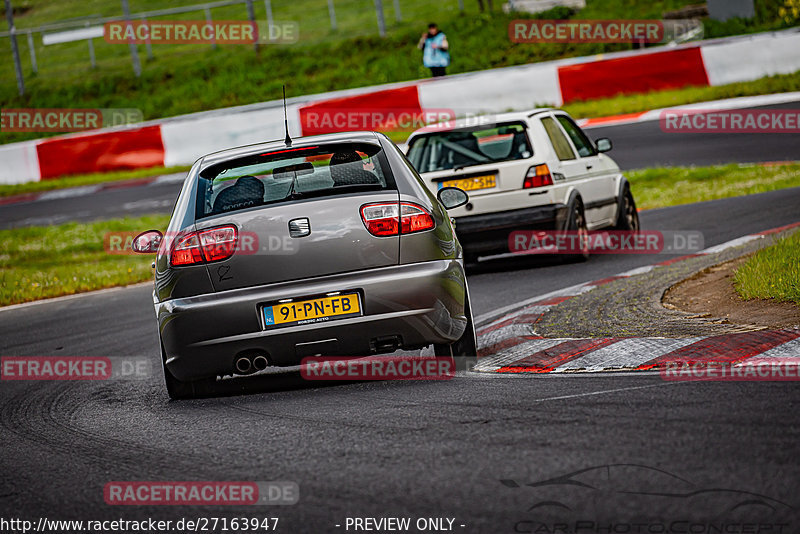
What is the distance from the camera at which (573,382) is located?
6043mm

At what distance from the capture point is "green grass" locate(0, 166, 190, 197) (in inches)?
959

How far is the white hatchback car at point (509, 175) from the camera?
1165 centimetres

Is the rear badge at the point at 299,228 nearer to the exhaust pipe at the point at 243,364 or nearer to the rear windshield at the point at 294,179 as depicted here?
the rear windshield at the point at 294,179

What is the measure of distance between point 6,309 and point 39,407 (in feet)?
21.1

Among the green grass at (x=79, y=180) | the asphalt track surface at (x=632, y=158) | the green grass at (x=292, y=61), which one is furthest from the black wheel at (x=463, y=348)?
the green grass at (x=292, y=61)

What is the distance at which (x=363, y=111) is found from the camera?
23766 millimetres

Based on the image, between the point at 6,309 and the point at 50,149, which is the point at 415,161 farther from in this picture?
the point at 50,149

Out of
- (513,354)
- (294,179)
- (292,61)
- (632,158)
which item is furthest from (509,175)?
(292,61)

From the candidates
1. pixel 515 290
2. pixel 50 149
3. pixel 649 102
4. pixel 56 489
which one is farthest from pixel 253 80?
pixel 56 489

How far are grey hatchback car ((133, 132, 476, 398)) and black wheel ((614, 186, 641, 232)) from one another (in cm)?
674

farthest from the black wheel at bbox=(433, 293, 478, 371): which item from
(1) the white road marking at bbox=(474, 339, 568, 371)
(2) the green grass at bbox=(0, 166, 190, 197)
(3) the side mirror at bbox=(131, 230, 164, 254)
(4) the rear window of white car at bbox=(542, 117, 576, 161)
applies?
(2) the green grass at bbox=(0, 166, 190, 197)

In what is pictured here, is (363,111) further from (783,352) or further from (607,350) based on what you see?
(783,352)

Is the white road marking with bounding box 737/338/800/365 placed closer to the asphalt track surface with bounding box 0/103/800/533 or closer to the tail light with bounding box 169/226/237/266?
the asphalt track surface with bounding box 0/103/800/533

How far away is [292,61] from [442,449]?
30.3 meters
